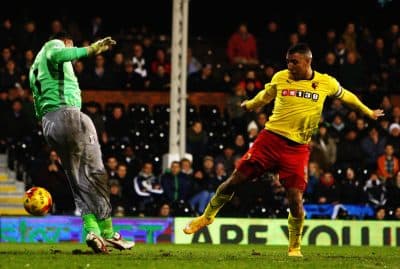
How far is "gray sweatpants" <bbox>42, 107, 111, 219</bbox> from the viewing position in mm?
12188

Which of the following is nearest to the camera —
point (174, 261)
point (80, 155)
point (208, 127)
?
point (174, 261)

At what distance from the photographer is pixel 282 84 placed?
506 inches

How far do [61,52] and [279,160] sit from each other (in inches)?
117

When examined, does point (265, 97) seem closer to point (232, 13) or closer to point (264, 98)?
point (264, 98)

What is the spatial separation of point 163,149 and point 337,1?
10.3 meters

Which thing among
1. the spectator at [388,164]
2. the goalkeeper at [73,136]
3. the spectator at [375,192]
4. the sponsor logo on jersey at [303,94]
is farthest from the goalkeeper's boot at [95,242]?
the spectator at [388,164]

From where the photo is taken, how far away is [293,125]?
42.1ft

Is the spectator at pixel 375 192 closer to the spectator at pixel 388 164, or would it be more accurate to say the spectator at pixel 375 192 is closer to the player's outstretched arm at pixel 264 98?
the spectator at pixel 388 164

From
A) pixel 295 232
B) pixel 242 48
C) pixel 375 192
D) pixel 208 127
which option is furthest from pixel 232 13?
pixel 295 232

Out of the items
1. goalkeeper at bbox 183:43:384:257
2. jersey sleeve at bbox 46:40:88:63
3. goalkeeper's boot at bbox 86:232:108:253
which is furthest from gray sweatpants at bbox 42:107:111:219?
goalkeeper at bbox 183:43:384:257

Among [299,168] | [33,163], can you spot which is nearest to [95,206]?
[299,168]

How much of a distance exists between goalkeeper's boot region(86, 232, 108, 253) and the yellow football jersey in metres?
2.54

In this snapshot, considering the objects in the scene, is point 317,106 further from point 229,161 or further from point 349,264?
point 229,161

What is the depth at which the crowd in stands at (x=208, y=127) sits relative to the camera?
73.9 feet
